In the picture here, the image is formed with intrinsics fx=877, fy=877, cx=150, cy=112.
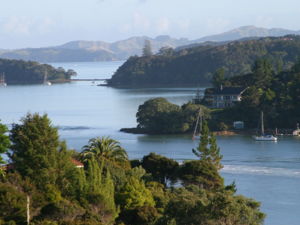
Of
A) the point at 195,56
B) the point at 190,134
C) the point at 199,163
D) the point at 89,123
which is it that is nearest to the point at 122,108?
the point at 89,123

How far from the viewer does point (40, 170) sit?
17.6 m

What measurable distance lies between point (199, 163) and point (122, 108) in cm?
3967

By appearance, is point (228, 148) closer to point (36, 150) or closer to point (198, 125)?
point (198, 125)

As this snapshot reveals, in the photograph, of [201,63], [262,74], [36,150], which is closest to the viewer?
[36,150]

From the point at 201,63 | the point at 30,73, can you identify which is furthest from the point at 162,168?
the point at 30,73

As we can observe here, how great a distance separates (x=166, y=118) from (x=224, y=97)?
832 cm

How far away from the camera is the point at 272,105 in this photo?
4797 cm

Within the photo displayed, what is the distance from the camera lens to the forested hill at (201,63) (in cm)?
10412

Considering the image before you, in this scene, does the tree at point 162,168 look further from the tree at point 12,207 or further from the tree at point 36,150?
the tree at point 12,207

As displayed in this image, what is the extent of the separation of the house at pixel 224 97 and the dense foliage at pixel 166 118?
250 inches

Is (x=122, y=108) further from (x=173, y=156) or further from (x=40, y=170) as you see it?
(x=40, y=170)

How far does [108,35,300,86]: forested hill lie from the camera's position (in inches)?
4099

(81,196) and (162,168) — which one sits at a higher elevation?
(81,196)

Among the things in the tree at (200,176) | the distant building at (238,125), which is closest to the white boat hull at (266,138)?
the distant building at (238,125)
